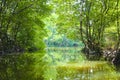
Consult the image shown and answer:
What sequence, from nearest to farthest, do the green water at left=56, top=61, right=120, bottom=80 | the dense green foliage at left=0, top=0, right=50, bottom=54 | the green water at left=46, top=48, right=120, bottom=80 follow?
the green water at left=56, top=61, right=120, bottom=80, the green water at left=46, top=48, right=120, bottom=80, the dense green foliage at left=0, top=0, right=50, bottom=54

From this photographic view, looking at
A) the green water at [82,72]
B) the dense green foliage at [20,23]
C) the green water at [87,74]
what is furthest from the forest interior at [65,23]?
the green water at [87,74]

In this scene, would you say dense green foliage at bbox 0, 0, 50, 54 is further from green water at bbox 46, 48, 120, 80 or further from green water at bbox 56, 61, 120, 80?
green water at bbox 56, 61, 120, 80

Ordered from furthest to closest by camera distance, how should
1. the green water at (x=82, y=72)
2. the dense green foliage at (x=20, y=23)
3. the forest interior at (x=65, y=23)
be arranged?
the dense green foliage at (x=20, y=23) < the forest interior at (x=65, y=23) < the green water at (x=82, y=72)

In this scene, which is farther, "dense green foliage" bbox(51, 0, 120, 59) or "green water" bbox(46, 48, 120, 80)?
"dense green foliage" bbox(51, 0, 120, 59)

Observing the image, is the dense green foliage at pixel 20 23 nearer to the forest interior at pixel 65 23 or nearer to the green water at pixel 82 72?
the forest interior at pixel 65 23

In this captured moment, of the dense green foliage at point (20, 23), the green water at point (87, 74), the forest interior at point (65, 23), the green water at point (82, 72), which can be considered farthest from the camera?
the dense green foliage at point (20, 23)

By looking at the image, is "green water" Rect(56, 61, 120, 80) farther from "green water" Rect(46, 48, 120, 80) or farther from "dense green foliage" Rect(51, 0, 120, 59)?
"dense green foliage" Rect(51, 0, 120, 59)

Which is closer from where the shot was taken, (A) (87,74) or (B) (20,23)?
(A) (87,74)

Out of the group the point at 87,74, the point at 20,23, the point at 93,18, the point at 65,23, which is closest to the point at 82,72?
the point at 87,74

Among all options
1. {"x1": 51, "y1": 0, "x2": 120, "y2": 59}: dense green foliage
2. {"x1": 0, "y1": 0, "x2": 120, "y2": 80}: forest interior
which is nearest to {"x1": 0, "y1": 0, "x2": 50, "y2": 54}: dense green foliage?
{"x1": 0, "y1": 0, "x2": 120, "y2": 80}: forest interior

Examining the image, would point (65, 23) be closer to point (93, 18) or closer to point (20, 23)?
point (20, 23)

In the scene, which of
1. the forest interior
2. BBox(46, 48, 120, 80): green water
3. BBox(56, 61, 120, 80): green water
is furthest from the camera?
the forest interior

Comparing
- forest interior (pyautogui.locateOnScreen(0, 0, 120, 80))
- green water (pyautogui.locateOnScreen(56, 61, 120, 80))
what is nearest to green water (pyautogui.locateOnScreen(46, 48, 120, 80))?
green water (pyautogui.locateOnScreen(56, 61, 120, 80))

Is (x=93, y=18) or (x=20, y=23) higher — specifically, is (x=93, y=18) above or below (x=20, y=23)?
above
